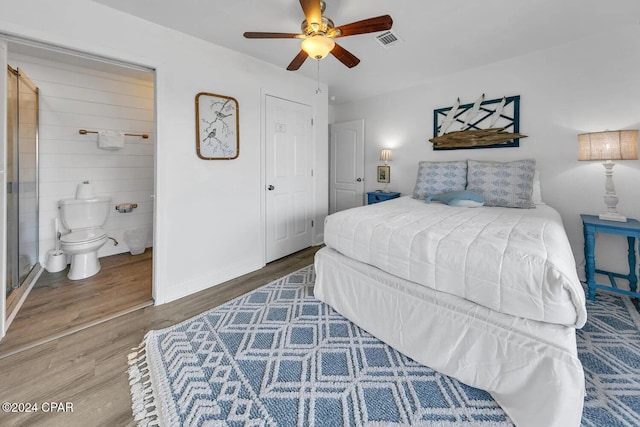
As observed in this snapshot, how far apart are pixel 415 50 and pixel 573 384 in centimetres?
288

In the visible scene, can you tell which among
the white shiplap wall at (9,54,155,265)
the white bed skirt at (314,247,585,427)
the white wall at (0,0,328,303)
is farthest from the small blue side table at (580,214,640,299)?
the white shiplap wall at (9,54,155,265)

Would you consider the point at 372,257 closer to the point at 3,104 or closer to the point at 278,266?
the point at 278,266

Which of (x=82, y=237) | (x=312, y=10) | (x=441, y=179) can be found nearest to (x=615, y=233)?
(x=441, y=179)

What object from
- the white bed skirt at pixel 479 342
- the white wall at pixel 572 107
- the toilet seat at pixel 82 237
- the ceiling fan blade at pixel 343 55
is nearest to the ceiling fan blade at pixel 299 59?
the ceiling fan blade at pixel 343 55

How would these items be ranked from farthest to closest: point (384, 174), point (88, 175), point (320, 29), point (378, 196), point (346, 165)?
point (346, 165), point (384, 174), point (378, 196), point (88, 175), point (320, 29)

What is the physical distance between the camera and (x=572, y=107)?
2.61 metres

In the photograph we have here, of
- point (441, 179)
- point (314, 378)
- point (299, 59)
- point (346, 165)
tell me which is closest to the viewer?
point (314, 378)

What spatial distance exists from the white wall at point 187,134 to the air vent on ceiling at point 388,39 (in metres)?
1.27

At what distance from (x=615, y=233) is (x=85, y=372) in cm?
389

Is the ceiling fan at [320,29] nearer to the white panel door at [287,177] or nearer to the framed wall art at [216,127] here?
the framed wall art at [216,127]

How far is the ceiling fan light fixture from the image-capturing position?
1.82 meters

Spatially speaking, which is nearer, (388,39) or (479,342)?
(479,342)

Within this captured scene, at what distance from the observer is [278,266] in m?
3.22

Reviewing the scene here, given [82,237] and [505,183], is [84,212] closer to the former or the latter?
[82,237]
